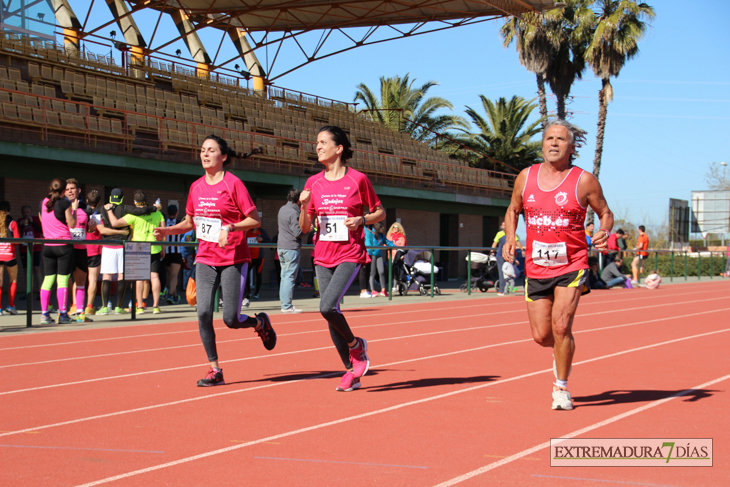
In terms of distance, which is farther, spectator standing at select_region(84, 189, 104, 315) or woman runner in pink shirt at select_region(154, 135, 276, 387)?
spectator standing at select_region(84, 189, 104, 315)

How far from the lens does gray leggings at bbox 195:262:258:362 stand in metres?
6.55

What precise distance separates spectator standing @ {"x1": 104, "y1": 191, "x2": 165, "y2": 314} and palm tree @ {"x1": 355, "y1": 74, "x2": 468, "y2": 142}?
3494cm

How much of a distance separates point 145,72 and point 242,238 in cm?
2467

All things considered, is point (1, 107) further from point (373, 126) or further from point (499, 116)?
point (499, 116)

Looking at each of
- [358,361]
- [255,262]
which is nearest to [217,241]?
[358,361]

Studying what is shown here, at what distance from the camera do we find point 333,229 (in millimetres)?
6348

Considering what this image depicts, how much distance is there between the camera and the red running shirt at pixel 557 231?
5.47 m

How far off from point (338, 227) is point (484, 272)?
52.6ft

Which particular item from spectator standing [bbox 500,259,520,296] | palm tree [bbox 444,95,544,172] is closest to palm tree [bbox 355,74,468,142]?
palm tree [bbox 444,95,544,172]

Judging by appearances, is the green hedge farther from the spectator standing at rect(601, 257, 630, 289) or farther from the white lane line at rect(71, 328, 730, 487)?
the white lane line at rect(71, 328, 730, 487)

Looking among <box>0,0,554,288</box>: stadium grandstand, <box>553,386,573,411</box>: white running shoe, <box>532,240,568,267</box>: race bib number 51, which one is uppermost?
<box>0,0,554,288</box>: stadium grandstand

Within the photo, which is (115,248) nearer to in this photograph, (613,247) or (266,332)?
(266,332)

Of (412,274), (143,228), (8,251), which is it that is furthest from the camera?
(412,274)

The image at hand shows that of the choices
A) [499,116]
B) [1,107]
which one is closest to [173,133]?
[1,107]
